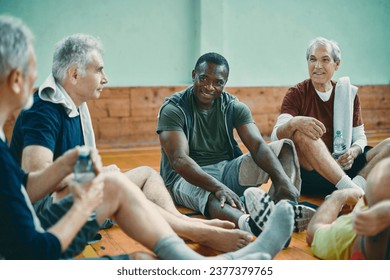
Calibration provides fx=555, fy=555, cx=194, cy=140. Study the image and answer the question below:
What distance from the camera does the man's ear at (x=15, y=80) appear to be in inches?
55.3

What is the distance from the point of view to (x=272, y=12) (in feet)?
18.8

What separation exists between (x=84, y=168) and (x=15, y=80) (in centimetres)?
29

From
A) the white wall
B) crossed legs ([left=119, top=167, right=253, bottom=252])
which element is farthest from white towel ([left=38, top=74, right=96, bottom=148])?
the white wall

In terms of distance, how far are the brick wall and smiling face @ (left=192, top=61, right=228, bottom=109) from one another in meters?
2.46

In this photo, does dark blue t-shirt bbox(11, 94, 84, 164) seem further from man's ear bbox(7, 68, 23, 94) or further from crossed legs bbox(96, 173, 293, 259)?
man's ear bbox(7, 68, 23, 94)

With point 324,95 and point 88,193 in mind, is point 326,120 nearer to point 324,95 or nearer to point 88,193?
point 324,95

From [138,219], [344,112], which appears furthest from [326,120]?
[138,219]

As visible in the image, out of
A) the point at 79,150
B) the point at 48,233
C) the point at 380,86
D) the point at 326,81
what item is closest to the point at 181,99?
the point at 326,81

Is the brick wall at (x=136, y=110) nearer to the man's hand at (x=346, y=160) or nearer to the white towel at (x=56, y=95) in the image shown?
the man's hand at (x=346, y=160)

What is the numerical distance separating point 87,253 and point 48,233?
3.00ft

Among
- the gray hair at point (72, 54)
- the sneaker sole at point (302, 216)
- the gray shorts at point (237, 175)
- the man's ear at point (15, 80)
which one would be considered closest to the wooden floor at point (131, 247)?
the sneaker sole at point (302, 216)

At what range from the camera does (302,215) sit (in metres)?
2.49

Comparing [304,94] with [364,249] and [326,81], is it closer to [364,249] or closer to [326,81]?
[326,81]

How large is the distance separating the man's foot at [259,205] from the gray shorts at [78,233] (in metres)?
0.77
